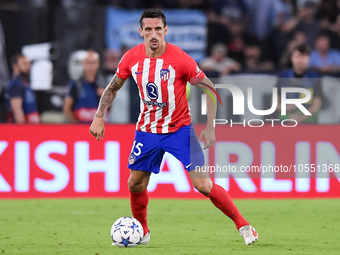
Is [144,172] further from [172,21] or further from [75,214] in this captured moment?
[172,21]

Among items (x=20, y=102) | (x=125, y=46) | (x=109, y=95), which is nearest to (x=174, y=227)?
(x=109, y=95)

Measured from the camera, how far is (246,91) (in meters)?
9.27

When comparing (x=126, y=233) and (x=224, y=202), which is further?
(x=224, y=202)

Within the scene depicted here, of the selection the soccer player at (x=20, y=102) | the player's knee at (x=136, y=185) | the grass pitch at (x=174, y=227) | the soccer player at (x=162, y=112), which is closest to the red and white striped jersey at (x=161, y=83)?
the soccer player at (x=162, y=112)

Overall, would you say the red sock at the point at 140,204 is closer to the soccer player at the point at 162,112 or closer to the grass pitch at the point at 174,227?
the soccer player at the point at 162,112

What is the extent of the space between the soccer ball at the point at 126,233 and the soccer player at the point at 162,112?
395mm

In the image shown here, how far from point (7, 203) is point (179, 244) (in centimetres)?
386

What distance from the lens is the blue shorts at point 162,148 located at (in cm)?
551

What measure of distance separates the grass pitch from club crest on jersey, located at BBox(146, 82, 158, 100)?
1.29 m

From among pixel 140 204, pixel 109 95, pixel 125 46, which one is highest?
pixel 125 46

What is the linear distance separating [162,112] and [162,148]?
311 millimetres

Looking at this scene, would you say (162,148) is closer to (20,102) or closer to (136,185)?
(136,185)

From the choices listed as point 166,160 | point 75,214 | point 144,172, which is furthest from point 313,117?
point 144,172

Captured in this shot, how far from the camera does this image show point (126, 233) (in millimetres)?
5434
